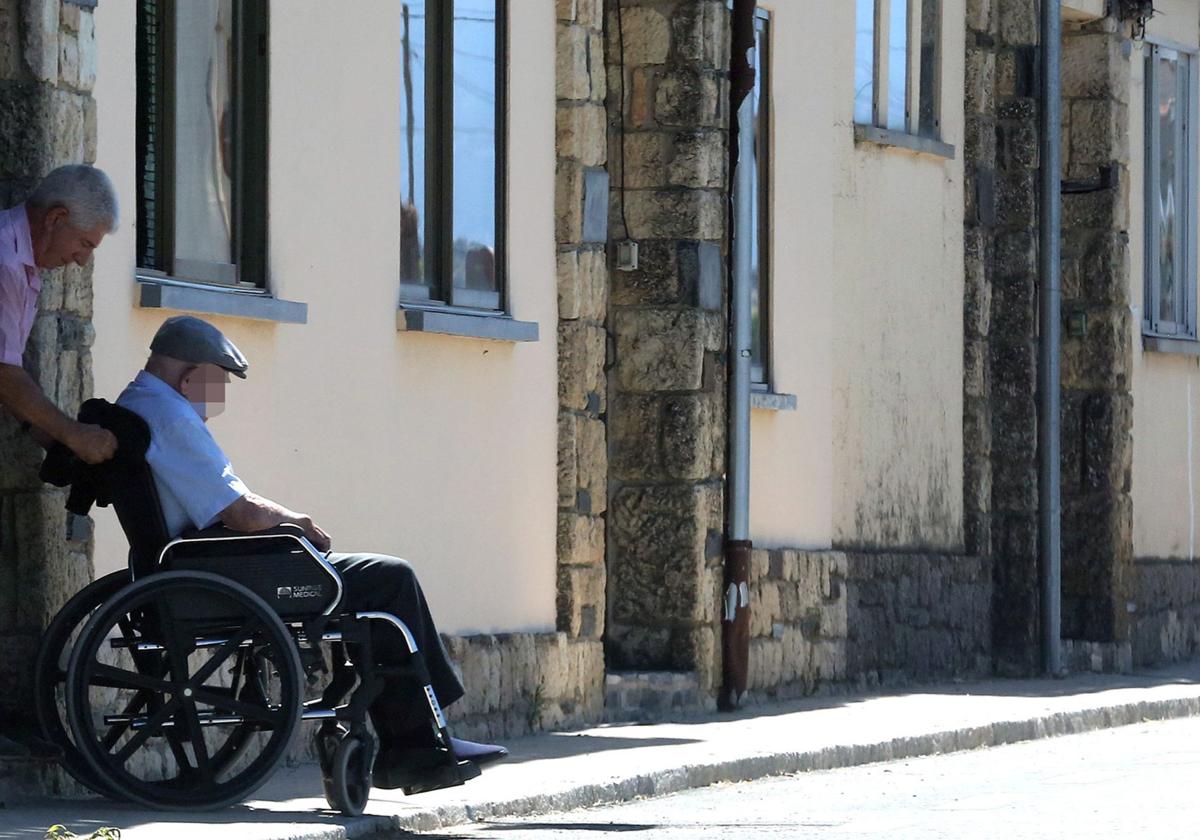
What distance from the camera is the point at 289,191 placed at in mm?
9656

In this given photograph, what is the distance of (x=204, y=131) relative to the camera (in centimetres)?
925

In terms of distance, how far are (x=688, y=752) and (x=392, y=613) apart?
254cm

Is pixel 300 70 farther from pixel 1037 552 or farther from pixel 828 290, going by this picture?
pixel 1037 552

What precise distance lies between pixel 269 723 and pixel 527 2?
467cm

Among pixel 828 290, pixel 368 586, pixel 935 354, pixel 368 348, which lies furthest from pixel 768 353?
pixel 368 586

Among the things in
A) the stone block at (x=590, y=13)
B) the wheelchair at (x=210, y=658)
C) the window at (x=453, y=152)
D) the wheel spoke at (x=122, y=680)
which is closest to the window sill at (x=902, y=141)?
the stone block at (x=590, y=13)

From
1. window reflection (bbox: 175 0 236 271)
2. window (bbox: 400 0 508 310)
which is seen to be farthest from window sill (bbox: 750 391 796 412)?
window reflection (bbox: 175 0 236 271)

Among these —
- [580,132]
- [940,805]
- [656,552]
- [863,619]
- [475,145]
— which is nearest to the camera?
[940,805]

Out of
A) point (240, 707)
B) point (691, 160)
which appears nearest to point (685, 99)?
point (691, 160)

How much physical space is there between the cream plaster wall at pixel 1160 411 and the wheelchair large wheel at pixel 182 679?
1094cm

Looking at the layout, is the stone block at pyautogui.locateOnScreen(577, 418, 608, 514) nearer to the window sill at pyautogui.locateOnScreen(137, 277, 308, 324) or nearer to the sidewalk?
the sidewalk

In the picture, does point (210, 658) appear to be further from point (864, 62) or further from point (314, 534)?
point (864, 62)

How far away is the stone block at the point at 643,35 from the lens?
12.6 metres

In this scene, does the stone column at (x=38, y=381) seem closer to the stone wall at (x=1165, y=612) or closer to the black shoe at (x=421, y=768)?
the black shoe at (x=421, y=768)
